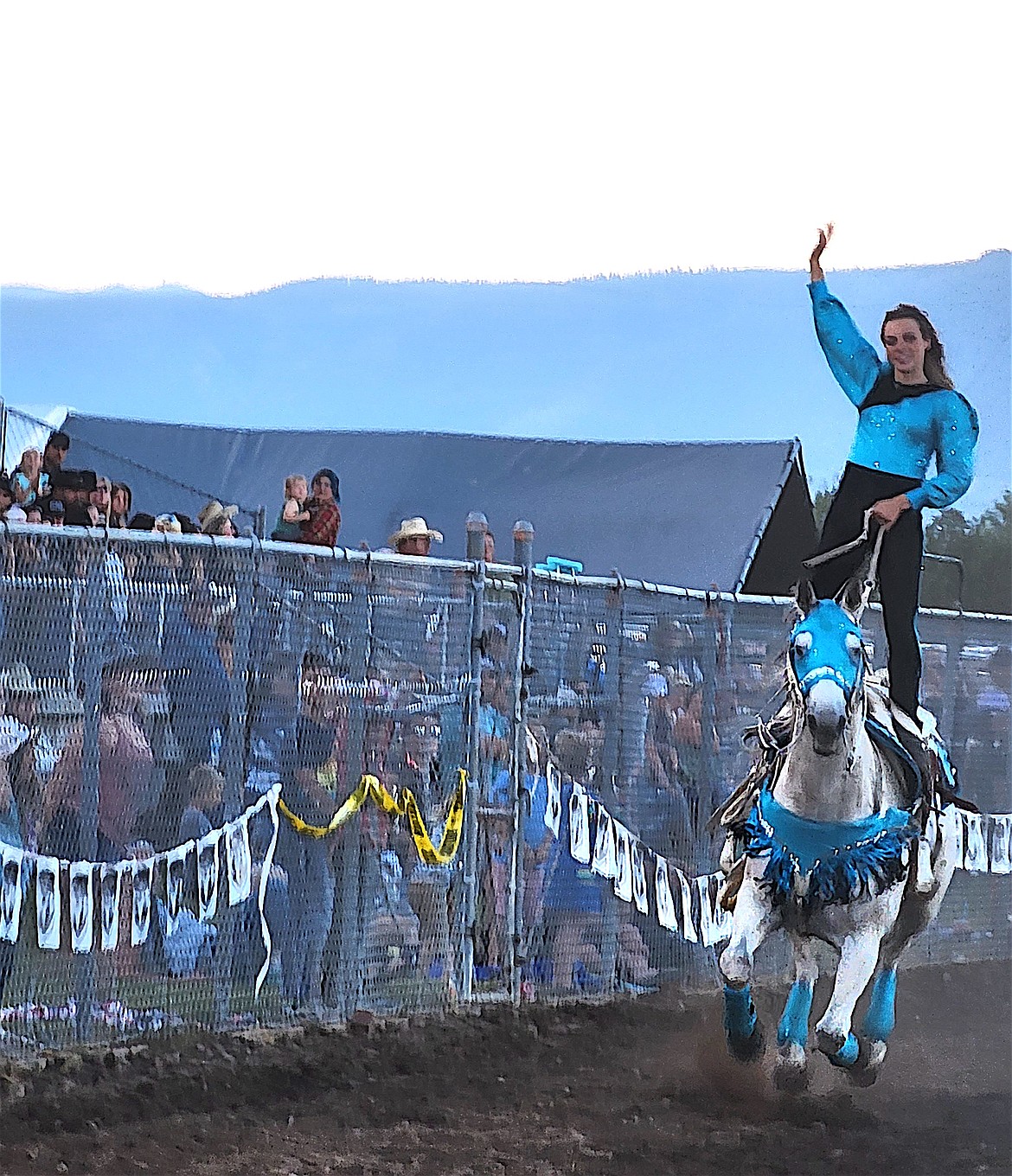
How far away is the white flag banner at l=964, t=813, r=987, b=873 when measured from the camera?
354 inches

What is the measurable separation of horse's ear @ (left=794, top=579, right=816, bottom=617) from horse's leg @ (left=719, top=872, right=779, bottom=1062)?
1.04m

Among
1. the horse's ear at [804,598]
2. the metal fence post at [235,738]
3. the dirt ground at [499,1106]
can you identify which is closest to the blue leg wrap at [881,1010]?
the dirt ground at [499,1106]

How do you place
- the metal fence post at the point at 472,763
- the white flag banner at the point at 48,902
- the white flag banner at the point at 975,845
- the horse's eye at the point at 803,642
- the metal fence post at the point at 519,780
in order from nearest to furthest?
the white flag banner at the point at 48,902 → the horse's eye at the point at 803,642 → the metal fence post at the point at 472,763 → the metal fence post at the point at 519,780 → the white flag banner at the point at 975,845

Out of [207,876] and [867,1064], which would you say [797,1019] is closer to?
[867,1064]

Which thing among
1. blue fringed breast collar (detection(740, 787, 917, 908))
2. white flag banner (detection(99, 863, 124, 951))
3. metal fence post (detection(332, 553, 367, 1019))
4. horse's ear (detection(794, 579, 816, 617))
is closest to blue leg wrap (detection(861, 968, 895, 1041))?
blue fringed breast collar (detection(740, 787, 917, 908))

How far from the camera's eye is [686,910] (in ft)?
28.5

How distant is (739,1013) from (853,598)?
168 centimetres

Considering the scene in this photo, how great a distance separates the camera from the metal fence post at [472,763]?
7.47 m

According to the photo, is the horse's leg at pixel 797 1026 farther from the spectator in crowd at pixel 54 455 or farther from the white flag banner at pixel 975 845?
the spectator in crowd at pixel 54 455

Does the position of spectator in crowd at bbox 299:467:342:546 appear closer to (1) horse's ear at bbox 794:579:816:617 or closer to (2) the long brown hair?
(1) horse's ear at bbox 794:579:816:617

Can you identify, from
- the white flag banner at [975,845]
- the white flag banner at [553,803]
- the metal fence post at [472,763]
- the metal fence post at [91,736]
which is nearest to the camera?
the metal fence post at [91,736]

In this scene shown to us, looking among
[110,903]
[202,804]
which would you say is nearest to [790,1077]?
[202,804]

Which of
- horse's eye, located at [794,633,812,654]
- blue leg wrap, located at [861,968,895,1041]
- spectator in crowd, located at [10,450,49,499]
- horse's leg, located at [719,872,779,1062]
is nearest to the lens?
horse's eye, located at [794,633,812,654]

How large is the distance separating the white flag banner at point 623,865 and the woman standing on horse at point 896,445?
5.09 ft
